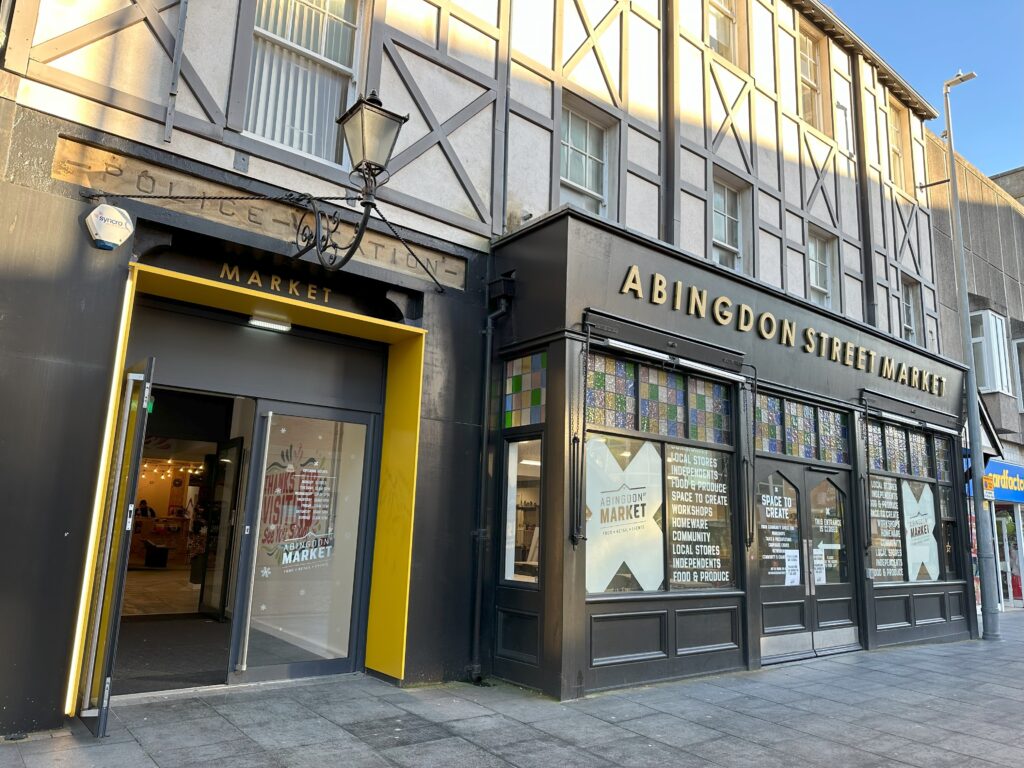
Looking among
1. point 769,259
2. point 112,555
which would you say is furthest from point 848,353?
point 112,555

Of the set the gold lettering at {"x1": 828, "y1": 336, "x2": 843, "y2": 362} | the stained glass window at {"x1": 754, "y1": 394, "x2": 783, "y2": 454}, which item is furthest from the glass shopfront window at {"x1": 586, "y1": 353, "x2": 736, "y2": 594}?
the gold lettering at {"x1": 828, "y1": 336, "x2": 843, "y2": 362}

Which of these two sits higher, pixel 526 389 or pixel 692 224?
pixel 692 224

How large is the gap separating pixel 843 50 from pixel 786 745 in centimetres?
1233

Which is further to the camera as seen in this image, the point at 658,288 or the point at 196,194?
the point at 658,288

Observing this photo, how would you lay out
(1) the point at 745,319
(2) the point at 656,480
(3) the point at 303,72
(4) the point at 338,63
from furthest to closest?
(1) the point at 745,319, (2) the point at 656,480, (4) the point at 338,63, (3) the point at 303,72

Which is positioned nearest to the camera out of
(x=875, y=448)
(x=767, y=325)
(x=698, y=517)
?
(x=698, y=517)

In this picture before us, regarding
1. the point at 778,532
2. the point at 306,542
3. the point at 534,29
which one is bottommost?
the point at 306,542

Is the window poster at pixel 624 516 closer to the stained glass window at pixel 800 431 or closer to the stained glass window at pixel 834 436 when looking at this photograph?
the stained glass window at pixel 800 431

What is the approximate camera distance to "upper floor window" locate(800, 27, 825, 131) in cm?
1220

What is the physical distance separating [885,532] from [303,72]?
9.55 m

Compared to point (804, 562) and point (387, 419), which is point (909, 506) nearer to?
point (804, 562)

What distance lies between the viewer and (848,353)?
10125mm

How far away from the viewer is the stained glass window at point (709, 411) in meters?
7.93

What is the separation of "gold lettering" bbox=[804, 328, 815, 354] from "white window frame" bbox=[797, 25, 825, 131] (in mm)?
4480
